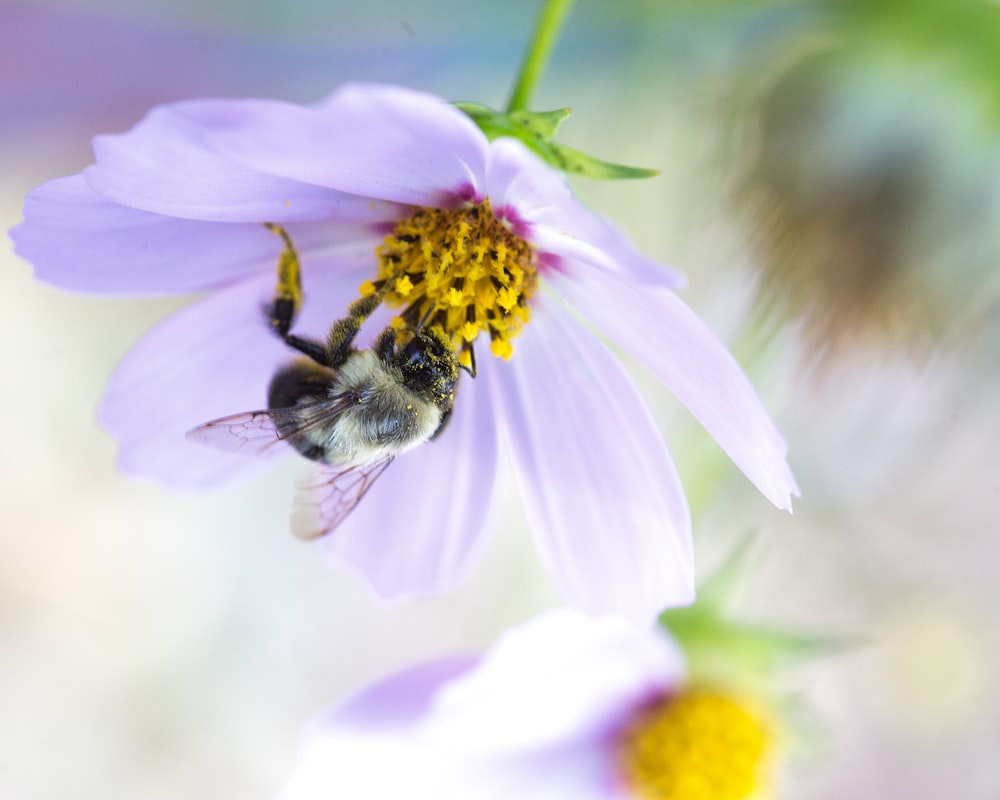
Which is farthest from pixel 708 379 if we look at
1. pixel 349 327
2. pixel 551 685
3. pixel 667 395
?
pixel 667 395

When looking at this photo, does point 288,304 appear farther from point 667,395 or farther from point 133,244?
point 667,395

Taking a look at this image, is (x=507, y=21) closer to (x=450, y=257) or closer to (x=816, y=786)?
(x=450, y=257)

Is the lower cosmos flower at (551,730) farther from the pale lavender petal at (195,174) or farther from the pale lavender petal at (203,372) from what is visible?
the pale lavender petal at (195,174)

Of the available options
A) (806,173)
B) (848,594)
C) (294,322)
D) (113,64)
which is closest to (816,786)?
(848,594)

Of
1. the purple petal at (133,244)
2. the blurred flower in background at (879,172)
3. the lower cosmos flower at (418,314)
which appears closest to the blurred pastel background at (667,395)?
the blurred flower in background at (879,172)

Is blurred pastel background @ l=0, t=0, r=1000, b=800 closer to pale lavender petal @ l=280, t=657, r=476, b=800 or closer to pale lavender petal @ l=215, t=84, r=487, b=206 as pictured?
pale lavender petal @ l=280, t=657, r=476, b=800

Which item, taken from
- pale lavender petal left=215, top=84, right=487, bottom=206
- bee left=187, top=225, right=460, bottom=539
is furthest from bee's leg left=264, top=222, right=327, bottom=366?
pale lavender petal left=215, top=84, right=487, bottom=206

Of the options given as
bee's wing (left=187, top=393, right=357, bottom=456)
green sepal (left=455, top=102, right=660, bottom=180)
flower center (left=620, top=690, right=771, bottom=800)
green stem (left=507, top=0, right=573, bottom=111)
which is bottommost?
flower center (left=620, top=690, right=771, bottom=800)
